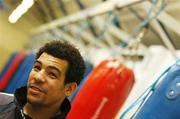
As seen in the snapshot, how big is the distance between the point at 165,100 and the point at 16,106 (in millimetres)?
527

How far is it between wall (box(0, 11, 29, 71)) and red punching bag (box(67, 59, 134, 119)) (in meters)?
3.92

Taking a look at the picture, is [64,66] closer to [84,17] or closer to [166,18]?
[166,18]

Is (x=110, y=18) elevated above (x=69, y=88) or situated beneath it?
elevated above

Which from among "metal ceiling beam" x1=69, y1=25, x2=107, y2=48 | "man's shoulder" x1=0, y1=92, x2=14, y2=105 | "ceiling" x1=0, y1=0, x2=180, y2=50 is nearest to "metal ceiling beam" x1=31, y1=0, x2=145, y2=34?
"ceiling" x1=0, y1=0, x2=180, y2=50

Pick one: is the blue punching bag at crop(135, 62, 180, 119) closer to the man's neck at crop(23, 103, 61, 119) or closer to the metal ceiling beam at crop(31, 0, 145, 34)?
the man's neck at crop(23, 103, 61, 119)

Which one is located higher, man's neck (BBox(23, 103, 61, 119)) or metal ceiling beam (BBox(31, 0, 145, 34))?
metal ceiling beam (BBox(31, 0, 145, 34))

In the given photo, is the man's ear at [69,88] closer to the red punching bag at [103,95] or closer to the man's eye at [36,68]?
the man's eye at [36,68]

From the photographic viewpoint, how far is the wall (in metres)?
5.65

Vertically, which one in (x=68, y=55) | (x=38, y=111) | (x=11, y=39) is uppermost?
(x=11, y=39)

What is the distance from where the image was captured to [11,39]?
19.4ft

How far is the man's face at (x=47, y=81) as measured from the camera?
4.27 ft

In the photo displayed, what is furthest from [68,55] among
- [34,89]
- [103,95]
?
[103,95]

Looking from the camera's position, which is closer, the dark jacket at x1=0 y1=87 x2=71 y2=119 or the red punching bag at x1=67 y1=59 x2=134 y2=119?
the dark jacket at x1=0 y1=87 x2=71 y2=119

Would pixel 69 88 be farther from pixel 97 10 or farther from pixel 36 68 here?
pixel 97 10
